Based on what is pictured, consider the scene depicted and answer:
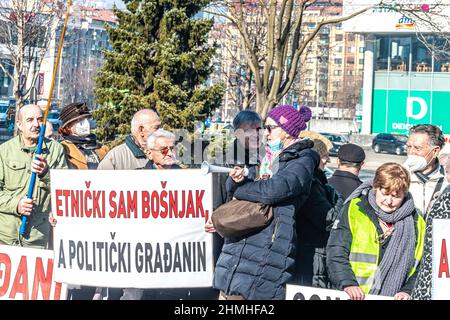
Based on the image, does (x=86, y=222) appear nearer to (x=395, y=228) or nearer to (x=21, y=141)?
(x=21, y=141)

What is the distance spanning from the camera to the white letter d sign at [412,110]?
6550cm

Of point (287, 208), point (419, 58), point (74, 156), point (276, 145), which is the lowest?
point (287, 208)

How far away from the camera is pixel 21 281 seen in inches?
260

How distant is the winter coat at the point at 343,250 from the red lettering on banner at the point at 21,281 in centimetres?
226

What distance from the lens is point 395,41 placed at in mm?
68250

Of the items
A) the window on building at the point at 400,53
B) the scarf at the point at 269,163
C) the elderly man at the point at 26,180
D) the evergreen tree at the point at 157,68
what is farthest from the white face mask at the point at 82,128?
the window on building at the point at 400,53

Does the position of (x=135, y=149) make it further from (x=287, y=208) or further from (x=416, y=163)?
(x=416, y=163)

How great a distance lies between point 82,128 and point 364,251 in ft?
10.4

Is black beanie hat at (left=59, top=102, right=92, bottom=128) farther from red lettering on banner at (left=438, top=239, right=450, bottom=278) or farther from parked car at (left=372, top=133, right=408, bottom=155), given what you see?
parked car at (left=372, top=133, right=408, bottom=155)

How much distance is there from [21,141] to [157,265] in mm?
1638

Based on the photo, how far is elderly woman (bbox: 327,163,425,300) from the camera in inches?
219

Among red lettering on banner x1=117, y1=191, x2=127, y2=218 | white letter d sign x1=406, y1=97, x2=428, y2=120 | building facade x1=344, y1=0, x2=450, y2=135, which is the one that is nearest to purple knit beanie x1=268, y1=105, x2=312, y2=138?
red lettering on banner x1=117, y1=191, x2=127, y2=218

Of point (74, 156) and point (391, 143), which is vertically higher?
point (74, 156)

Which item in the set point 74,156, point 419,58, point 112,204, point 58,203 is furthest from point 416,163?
point 419,58
